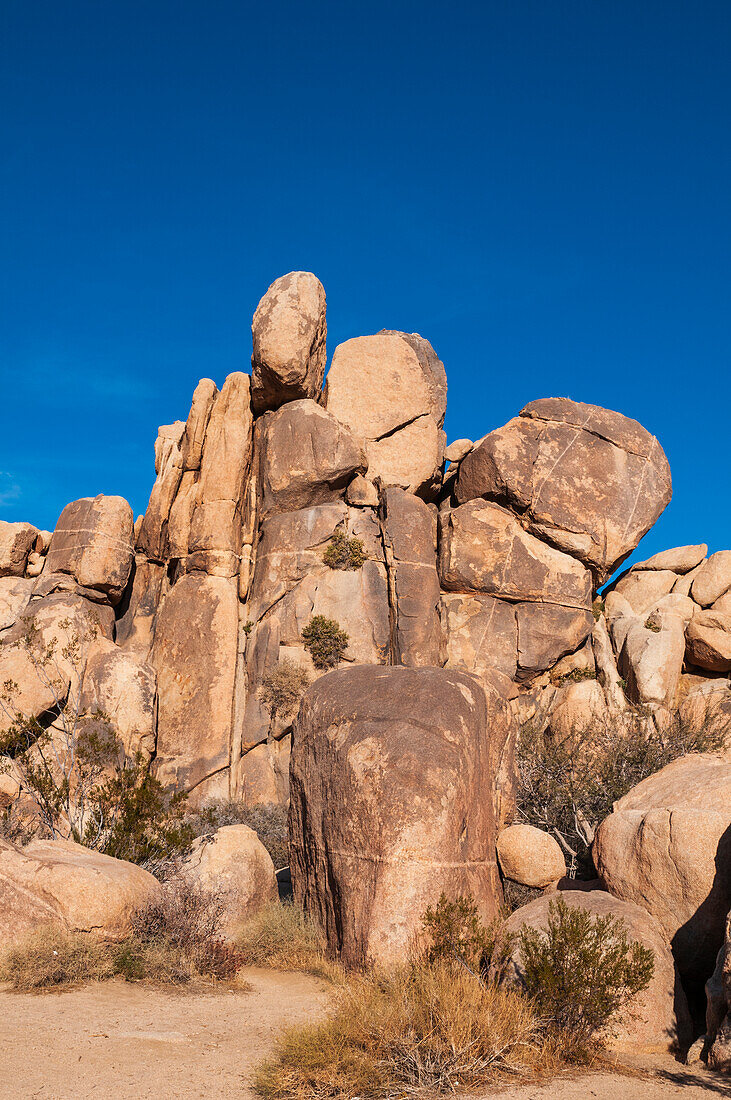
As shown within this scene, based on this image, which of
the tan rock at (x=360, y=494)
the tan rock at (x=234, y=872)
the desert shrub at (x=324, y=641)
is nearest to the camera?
the tan rock at (x=234, y=872)

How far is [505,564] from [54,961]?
763 inches

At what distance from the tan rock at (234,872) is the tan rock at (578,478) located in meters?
16.7

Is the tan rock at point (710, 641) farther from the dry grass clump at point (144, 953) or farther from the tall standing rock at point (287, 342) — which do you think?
the dry grass clump at point (144, 953)

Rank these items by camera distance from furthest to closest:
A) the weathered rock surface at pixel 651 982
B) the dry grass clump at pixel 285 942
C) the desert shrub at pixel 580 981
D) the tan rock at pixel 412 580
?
the tan rock at pixel 412 580 → the dry grass clump at pixel 285 942 → the weathered rock surface at pixel 651 982 → the desert shrub at pixel 580 981

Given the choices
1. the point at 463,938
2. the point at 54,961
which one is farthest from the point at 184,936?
the point at 463,938

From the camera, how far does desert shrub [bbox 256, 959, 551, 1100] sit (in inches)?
242

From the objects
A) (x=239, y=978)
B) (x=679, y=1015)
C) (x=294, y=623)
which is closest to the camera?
(x=679, y=1015)

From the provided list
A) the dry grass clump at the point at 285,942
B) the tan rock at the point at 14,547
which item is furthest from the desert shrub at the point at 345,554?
the dry grass clump at the point at 285,942

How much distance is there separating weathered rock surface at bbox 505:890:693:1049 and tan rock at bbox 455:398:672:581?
60.4 feet

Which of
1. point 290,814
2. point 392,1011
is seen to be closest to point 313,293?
point 290,814

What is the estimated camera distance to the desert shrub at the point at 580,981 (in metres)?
7.11

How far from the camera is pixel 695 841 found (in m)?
8.48

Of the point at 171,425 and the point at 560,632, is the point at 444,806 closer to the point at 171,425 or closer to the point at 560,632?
the point at 560,632

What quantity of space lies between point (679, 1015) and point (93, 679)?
1795 cm
